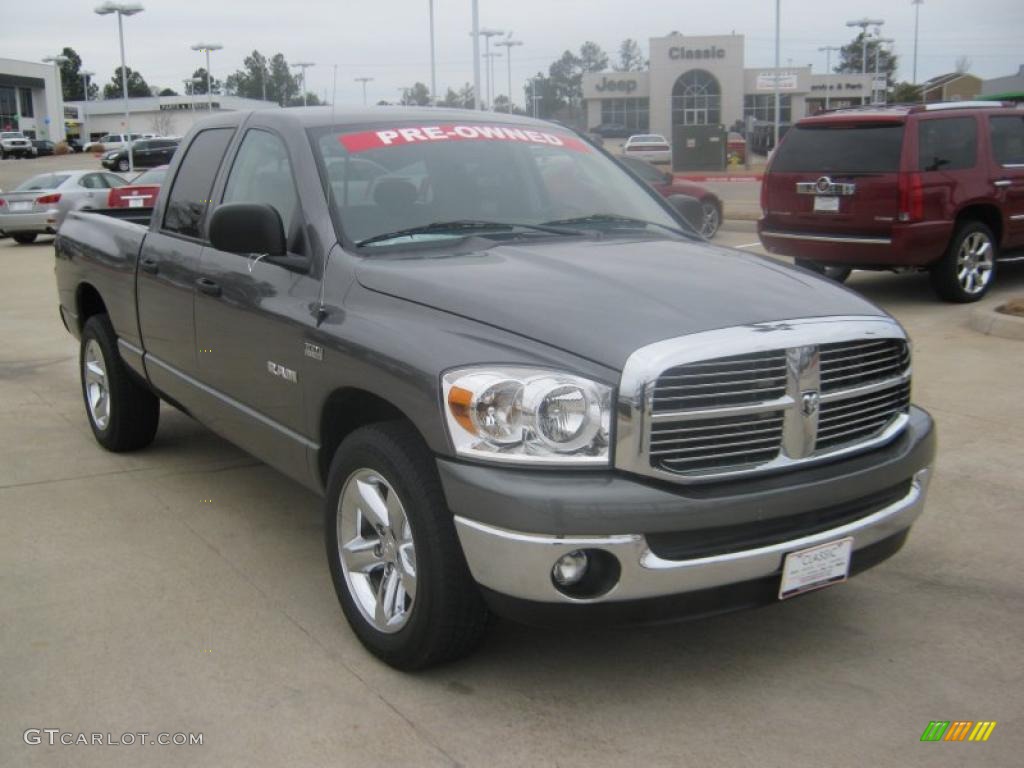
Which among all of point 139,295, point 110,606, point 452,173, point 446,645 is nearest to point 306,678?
point 446,645

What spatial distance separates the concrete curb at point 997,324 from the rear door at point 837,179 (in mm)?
1236

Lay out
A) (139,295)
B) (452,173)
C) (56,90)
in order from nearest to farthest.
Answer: (452,173), (139,295), (56,90)

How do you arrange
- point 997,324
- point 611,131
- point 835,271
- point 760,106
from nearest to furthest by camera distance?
point 997,324, point 835,271, point 611,131, point 760,106

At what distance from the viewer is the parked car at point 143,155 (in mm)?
50344

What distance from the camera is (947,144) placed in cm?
→ 1027

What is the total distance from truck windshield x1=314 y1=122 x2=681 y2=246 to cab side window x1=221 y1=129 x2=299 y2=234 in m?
0.22

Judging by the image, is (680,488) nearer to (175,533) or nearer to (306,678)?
(306,678)

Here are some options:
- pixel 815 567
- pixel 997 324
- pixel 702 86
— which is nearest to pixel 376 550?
pixel 815 567

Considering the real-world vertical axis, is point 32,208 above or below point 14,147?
below

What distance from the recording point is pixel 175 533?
5012mm

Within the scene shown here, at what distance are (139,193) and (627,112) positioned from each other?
244 feet

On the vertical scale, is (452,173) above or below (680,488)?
above

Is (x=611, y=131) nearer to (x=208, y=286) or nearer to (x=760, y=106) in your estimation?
(x=760, y=106)

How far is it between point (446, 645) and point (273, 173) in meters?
2.17
